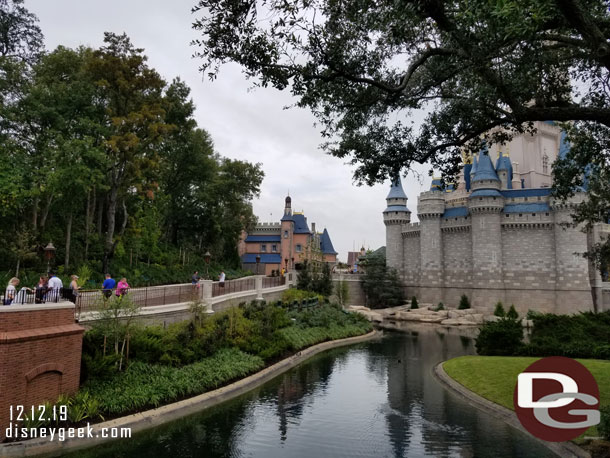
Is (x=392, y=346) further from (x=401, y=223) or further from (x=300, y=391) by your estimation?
(x=401, y=223)

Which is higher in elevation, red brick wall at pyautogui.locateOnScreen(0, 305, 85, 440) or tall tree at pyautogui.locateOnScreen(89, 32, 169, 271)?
tall tree at pyautogui.locateOnScreen(89, 32, 169, 271)

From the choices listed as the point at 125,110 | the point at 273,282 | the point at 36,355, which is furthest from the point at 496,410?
the point at 125,110

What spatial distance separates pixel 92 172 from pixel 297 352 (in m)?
17.2

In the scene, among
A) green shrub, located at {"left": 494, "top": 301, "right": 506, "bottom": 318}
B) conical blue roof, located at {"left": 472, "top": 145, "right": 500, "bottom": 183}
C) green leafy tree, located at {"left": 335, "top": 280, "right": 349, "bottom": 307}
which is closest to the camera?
green shrub, located at {"left": 494, "top": 301, "right": 506, "bottom": 318}

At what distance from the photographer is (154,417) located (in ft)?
44.0

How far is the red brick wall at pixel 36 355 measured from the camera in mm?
11164

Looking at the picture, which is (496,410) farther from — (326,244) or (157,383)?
(326,244)

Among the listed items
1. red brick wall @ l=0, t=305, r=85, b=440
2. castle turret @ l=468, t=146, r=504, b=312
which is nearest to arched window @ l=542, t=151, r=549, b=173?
castle turret @ l=468, t=146, r=504, b=312

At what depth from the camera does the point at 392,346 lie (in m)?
31.0

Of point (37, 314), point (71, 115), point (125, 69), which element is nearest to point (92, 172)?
point (71, 115)

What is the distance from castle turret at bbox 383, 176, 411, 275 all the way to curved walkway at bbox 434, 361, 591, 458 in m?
40.0

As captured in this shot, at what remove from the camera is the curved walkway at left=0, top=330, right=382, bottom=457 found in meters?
10.7

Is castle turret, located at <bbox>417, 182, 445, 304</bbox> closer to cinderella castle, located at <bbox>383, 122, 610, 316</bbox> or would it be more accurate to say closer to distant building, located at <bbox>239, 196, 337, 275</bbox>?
cinderella castle, located at <bbox>383, 122, 610, 316</bbox>

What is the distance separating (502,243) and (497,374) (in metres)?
37.7
